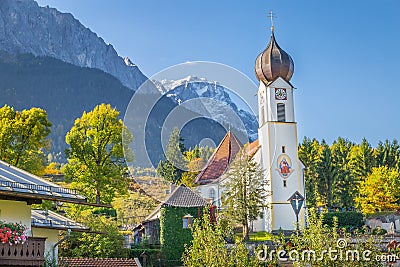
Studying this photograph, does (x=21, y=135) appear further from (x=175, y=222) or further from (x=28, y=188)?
(x=28, y=188)

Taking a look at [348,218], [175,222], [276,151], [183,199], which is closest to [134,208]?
[183,199]

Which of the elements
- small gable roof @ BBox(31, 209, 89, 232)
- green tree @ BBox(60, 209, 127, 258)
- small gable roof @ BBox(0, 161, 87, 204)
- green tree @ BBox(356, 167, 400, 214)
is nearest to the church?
green tree @ BBox(356, 167, 400, 214)

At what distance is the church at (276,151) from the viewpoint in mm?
56062

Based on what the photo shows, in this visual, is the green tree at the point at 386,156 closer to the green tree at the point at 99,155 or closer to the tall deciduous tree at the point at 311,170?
the tall deciduous tree at the point at 311,170

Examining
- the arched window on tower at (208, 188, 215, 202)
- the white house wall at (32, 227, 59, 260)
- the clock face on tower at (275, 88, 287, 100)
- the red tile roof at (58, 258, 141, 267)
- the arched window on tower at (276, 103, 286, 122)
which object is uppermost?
the clock face on tower at (275, 88, 287, 100)

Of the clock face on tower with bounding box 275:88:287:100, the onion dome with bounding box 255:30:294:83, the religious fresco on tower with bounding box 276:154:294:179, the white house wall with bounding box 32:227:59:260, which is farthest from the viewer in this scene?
the clock face on tower with bounding box 275:88:287:100

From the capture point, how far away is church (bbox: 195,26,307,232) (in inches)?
2207

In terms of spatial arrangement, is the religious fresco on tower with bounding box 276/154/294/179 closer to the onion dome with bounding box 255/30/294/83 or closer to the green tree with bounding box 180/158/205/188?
the onion dome with bounding box 255/30/294/83

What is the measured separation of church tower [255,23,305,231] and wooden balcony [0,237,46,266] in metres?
39.4

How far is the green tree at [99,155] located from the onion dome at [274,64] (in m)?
17.9

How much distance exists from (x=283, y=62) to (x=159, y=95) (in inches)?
1114

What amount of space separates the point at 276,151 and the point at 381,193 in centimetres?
1293

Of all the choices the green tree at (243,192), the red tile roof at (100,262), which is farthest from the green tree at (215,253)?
the green tree at (243,192)

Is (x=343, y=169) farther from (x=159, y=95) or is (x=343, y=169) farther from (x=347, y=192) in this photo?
(x=159, y=95)
